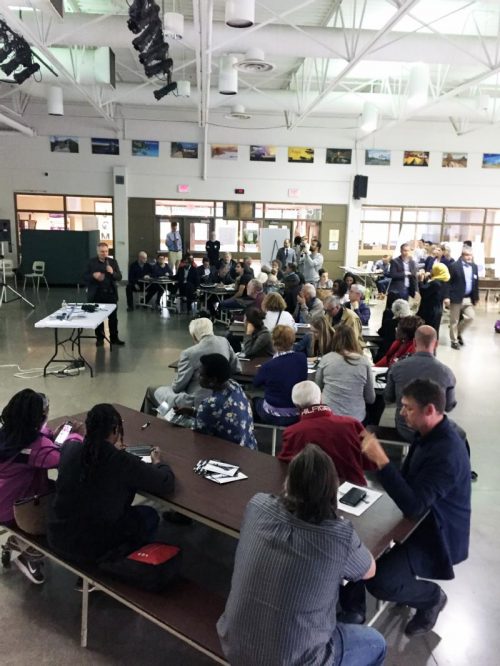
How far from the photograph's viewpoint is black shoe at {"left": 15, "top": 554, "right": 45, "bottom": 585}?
2.95m

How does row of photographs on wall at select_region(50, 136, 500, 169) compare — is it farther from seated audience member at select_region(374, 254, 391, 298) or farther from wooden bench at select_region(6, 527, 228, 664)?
wooden bench at select_region(6, 527, 228, 664)

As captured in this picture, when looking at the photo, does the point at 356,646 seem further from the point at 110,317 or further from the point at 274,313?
the point at 110,317

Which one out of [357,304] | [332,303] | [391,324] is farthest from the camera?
[357,304]

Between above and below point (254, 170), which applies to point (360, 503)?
below

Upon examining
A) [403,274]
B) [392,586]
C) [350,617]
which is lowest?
[350,617]

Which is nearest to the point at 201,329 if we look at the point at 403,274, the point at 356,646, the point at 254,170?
the point at 356,646

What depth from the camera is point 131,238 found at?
A: 55.6 ft

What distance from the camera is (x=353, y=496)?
2.62 metres

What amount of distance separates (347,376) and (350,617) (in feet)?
6.10

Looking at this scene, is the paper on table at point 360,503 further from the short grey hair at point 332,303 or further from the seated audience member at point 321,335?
the short grey hair at point 332,303

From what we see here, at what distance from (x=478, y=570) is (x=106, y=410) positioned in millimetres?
2418

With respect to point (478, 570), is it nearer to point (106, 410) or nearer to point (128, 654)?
point (128, 654)

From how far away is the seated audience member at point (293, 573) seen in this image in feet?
5.42

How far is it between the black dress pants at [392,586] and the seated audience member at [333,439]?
0.46m
